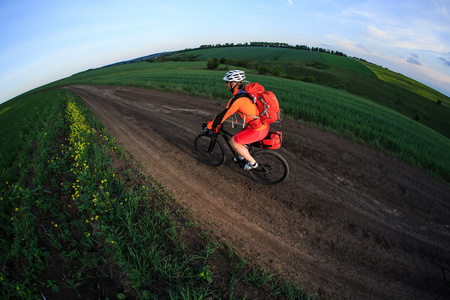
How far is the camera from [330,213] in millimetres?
3723

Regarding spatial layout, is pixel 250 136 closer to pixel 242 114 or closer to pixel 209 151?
pixel 242 114

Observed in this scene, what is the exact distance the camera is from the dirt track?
2.75 metres

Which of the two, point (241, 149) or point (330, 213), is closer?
point (330, 213)

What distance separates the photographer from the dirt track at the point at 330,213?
2750mm

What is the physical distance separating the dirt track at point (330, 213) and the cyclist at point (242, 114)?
3.00 ft

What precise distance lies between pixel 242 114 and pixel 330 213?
2789 millimetres

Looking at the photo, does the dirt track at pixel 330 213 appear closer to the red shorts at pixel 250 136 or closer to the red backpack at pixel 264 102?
the red shorts at pixel 250 136

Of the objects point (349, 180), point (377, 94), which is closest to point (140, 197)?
point (349, 180)

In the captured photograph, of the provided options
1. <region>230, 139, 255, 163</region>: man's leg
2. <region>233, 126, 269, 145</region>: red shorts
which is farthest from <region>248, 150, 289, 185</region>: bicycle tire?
<region>233, 126, 269, 145</region>: red shorts

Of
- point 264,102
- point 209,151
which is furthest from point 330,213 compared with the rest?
point 209,151

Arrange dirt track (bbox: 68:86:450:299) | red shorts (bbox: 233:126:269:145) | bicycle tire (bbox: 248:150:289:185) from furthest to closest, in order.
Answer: bicycle tire (bbox: 248:150:289:185) < red shorts (bbox: 233:126:269:145) < dirt track (bbox: 68:86:450:299)

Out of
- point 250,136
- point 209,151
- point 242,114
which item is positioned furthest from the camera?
point 209,151

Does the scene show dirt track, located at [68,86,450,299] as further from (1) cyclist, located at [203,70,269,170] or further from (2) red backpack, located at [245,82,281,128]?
(2) red backpack, located at [245,82,281,128]

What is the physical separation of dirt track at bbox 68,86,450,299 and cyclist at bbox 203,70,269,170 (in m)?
0.91
